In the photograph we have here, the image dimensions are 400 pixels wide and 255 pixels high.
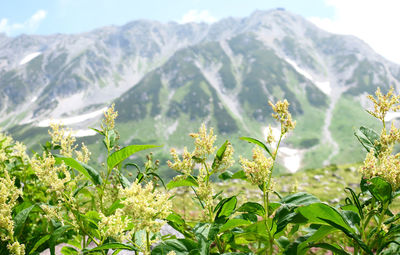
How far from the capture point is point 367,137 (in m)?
2.90

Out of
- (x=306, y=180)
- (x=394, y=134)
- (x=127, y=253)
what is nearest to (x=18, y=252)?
(x=127, y=253)

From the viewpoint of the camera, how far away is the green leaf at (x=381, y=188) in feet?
6.58

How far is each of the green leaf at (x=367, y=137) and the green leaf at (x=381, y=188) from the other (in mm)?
773

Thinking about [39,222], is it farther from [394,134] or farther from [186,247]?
[394,134]

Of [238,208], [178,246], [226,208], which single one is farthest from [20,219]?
[238,208]

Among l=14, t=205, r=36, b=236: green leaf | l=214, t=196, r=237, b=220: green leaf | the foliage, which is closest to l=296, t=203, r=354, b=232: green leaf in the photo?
the foliage

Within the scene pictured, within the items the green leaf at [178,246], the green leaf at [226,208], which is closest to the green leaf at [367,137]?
the green leaf at [226,208]

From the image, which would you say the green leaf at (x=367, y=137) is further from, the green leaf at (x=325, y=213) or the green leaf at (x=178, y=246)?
the green leaf at (x=178, y=246)

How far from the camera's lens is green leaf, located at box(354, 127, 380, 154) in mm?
2777

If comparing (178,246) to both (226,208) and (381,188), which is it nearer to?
(226,208)

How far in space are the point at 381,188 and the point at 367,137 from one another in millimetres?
1033

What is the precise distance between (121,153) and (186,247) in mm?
1204

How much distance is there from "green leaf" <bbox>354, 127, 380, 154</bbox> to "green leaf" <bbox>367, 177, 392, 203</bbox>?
2.54ft

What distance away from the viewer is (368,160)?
232cm
